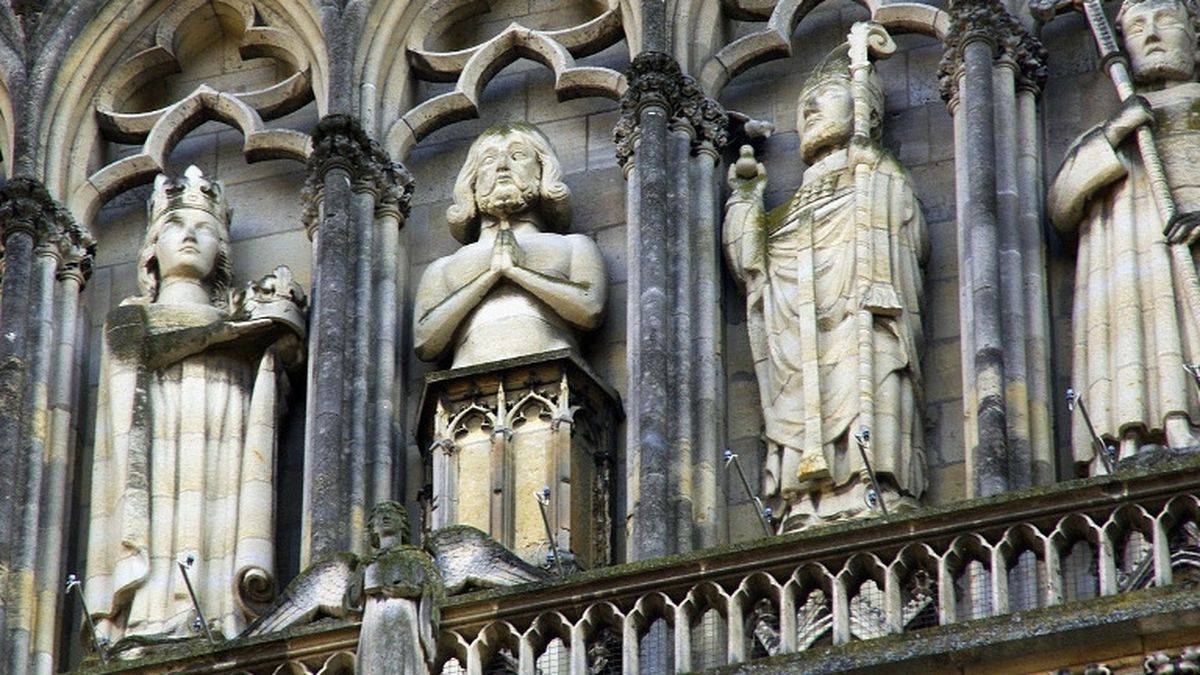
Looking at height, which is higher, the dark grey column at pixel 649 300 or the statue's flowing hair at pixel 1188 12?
the statue's flowing hair at pixel 1188 12

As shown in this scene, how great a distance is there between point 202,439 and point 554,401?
88.4 inches

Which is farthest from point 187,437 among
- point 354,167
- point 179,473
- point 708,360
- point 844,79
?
point 844,79

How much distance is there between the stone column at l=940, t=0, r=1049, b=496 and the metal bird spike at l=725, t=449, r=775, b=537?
1.15 m

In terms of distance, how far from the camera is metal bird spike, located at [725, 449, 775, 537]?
A: 2483 cm

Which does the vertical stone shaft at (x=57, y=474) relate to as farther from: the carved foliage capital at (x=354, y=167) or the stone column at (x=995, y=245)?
the stone column at (x=995, y=245)

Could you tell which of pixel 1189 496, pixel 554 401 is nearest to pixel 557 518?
pixel 554 401

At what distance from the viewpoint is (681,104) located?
87.9 ft

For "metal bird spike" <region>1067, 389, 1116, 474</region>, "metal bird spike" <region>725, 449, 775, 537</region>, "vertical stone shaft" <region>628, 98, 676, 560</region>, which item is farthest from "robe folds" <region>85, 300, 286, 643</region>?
"metal bird spike" <region>1067, 389, 1116, 474</region>

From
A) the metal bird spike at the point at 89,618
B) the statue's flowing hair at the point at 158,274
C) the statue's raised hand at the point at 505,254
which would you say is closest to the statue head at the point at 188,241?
the statue's flowing hair at the point at 158,274

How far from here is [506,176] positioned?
27.0m

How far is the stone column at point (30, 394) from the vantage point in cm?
2641

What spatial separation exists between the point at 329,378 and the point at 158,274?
1741 millimetres

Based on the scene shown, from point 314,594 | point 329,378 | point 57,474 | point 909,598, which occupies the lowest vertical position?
point 909,598

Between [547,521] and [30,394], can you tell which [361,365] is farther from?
[30,394]
